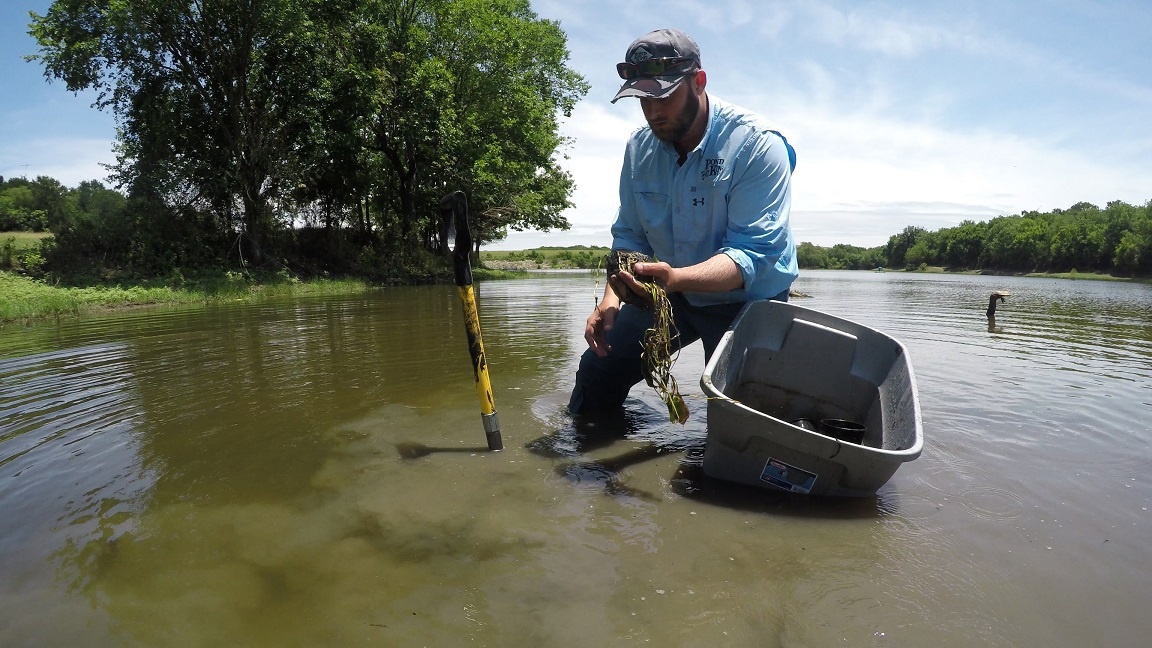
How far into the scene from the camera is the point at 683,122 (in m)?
3.27

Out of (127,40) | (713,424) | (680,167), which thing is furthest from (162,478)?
(127,40)

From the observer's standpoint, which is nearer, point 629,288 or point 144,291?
point 629,288

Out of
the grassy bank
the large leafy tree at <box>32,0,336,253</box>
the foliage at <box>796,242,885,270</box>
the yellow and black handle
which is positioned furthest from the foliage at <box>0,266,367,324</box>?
the foliage at <box>796,242,885,270</box>

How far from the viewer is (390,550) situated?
232 cm

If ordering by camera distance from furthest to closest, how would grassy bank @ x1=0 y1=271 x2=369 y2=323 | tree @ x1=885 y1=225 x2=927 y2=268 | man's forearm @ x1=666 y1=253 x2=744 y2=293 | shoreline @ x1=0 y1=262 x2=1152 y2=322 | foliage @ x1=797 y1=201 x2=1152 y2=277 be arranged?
tree @ x1=885 y1=225 x2=927 y2=268
foliage @ x1=797 y1=201 x2=1152 y2=277
grassy bank @ x1=0 y1=271 x2=369 y2=323
shoreline @ x1=0 y1=262 x2=1152 y2=322
man's forearm @ x1=666 y1=253 x2=744 y2=293

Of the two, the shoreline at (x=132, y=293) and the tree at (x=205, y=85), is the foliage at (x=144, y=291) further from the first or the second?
the tree at (x=205, y=85)

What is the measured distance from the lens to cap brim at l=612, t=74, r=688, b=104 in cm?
302

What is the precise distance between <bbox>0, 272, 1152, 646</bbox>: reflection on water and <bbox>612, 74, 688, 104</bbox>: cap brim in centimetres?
189

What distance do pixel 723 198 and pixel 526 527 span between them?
1.96 metres

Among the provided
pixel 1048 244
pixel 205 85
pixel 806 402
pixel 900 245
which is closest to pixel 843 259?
pixel 900 245

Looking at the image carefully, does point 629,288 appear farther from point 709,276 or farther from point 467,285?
point 467,285

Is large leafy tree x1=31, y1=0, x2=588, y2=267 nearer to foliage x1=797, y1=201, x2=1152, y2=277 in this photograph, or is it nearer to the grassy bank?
the grassy bank

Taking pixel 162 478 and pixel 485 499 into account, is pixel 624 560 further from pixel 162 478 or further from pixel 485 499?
pixel 162 478

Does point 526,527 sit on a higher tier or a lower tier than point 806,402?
lower
